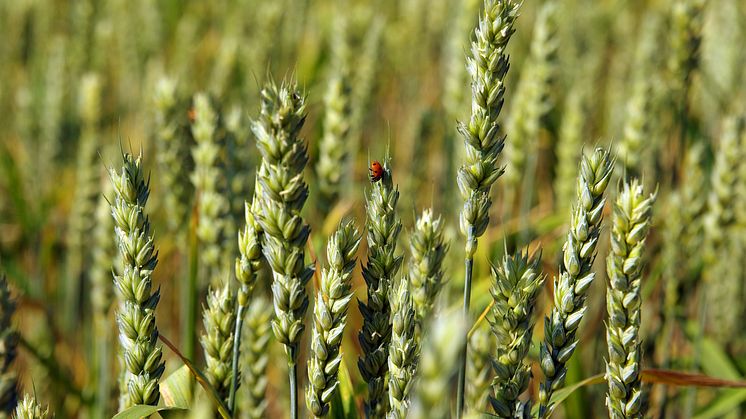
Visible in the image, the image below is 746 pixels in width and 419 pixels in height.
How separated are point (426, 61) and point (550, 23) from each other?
1.97 metres

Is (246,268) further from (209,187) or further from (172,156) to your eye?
(172,156)

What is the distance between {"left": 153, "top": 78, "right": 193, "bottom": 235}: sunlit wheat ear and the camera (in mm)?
2193

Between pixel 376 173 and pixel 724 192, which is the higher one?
pixel 724 192

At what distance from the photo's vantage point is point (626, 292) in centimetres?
119

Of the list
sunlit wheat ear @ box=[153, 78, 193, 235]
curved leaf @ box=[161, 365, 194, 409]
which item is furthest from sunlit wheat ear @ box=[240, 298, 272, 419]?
sunlit wheat ear @ box=[153, 78, 193, 235]

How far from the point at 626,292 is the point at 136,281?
0.76 m

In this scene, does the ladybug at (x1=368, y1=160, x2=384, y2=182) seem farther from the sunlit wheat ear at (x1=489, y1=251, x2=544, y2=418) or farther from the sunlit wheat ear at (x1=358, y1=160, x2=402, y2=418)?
the sunlit wheat ear at (x1=489, y1=251, x2=544, y2=418)

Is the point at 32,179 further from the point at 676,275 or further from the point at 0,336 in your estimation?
the point at 676,275

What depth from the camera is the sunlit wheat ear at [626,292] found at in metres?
1.17

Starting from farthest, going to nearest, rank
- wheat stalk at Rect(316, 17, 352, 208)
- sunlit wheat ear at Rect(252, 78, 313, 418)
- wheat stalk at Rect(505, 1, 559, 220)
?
wheat stalk at Rect(505, 1, 559, 220), wheat stalk at Rect(316, 17, 352, 208), sunlit wheat ear at Rect(252, 78, 313, 418)

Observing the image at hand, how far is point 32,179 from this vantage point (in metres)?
3.39

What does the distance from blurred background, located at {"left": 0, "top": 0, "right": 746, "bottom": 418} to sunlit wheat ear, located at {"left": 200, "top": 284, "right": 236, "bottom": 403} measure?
38 centimetres

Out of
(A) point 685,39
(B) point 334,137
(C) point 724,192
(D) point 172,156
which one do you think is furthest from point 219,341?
(A) point 685,39

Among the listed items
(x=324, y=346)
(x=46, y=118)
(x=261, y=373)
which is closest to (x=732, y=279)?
(x=261, y=373)
